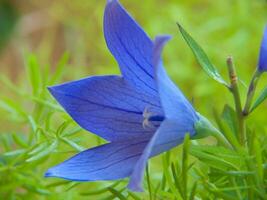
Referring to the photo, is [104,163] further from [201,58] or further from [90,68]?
[90,68]

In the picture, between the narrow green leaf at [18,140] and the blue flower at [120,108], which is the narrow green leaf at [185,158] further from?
the narrow green leaf at [18,140]

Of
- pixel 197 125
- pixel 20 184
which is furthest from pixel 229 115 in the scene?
pixel 20 184

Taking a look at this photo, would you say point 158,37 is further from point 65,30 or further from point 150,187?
point 65,30

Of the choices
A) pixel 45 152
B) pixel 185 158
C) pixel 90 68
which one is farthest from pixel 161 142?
pixel 90 68

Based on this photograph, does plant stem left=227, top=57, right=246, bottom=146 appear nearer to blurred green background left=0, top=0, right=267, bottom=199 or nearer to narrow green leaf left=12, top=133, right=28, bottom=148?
blurred green background left=0, top=0, right=267, bottom=199

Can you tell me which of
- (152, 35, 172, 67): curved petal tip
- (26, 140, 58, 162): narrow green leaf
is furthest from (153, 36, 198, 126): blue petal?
(26, 140, 58, 162): narrow green leaf

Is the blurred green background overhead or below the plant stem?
overhead

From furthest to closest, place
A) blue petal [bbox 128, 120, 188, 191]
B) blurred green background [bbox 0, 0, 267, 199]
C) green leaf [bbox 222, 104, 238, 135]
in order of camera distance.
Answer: blurred green background [bbox 0, 0, 267, 199]
green leaf [bbox 222, 104, 238, 135]
blue petal [bbox 128, 120, 188, 191]

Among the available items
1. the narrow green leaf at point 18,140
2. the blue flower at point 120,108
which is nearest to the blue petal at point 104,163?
the blue flower at point 120,108

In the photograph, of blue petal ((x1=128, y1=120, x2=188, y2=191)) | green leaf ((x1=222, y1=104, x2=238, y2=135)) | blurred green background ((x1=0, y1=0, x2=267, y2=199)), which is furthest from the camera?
blurred green background ((x1=0, y1=0, x2=267, y2=199))
